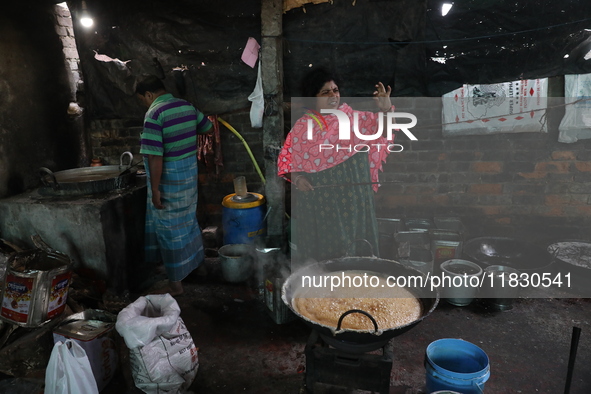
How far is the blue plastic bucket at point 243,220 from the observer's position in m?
5.02

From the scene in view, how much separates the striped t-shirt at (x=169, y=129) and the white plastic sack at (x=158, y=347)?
63.8 inches

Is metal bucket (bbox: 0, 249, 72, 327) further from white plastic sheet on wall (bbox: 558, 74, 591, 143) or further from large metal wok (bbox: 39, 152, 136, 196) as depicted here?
white plastic sheet on wall (bbox: 558, 74, 591, 143)

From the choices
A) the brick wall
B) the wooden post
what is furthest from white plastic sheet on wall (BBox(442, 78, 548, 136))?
the wooden post

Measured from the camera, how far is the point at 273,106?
473 cm

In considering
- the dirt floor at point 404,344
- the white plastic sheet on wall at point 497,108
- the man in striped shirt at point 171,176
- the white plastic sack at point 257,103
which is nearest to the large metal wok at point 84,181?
the man in striped shirt at point 171,176

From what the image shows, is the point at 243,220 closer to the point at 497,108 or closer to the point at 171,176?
the point at 171,176

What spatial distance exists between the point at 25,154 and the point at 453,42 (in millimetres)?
5046

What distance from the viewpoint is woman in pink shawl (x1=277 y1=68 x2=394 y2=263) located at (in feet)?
12.1

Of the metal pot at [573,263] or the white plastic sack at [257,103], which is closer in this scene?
the metal pot at [573,263]

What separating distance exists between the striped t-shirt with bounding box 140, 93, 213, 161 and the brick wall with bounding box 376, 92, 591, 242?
9.04ft

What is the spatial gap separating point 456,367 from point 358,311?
1267 millimetres

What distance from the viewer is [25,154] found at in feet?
15.1

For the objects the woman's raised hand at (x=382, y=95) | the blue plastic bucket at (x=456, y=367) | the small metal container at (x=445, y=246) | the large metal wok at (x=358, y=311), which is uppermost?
the woman's raised hand at (x=382, y=95)

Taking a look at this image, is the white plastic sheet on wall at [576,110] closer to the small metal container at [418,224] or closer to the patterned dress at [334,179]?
the small metal container at [418,224]
